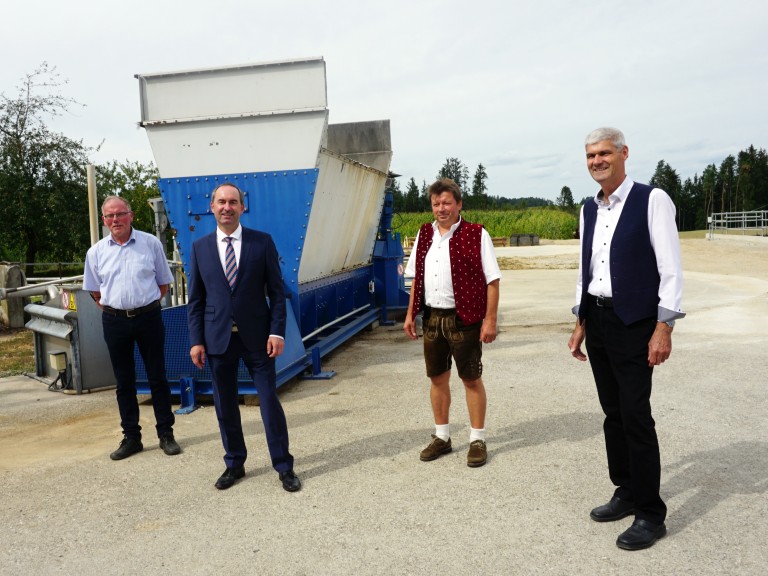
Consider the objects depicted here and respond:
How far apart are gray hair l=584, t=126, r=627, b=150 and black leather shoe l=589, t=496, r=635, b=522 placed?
194 cm

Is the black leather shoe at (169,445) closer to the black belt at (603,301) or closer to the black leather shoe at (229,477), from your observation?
the black leather shoe at (229,477)

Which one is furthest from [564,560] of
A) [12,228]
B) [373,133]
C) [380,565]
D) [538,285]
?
[12,228]

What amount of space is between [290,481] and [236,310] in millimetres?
1169

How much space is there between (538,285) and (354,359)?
1060 cm

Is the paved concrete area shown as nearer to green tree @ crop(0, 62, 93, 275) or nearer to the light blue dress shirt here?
the light blue dress shirt

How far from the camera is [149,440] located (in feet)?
17.1

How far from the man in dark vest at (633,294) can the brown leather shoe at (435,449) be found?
1.48 meters

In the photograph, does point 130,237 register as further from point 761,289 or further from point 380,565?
point 761,289

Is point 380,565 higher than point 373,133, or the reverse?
point 373,133

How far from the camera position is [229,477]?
13.8 ft

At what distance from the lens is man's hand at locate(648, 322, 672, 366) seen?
3.03m

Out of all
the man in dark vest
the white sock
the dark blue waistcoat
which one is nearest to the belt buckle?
the man in dark vest

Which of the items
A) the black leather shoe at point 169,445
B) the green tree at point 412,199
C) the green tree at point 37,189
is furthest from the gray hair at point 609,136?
the green tree at point 412,199

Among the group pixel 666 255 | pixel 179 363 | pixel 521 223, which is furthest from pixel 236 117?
pixel 521 223
